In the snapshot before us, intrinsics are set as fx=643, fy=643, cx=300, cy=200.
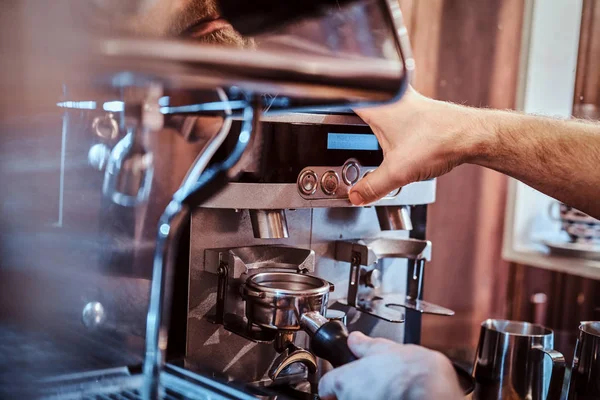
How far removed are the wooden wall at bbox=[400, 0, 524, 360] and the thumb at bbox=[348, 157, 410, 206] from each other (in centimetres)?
119

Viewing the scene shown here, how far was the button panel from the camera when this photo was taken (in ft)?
3.52

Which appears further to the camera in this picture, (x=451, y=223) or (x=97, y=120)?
(x=451, y=223)

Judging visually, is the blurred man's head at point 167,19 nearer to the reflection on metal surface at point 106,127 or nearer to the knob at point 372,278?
the reflection on metal surface at point 106,127

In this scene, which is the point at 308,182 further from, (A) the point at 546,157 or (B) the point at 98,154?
(A) the point at 546,157

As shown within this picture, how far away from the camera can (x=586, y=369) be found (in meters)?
0.97

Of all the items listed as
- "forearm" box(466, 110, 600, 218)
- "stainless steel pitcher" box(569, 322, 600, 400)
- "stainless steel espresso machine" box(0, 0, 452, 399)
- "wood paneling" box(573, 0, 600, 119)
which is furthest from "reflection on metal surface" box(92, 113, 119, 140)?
"wood paneling" box(573, 0, 600, 119)

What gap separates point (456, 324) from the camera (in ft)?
8.26

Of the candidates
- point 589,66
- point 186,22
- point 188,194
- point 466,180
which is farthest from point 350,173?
point 589,66

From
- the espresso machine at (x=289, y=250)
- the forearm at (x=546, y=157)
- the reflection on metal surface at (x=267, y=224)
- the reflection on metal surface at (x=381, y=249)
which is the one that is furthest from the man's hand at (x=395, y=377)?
the forearm at (x=546, y=157)

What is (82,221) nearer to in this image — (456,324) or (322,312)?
(322,312)

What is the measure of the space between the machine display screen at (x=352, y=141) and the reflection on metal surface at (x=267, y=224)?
0.53 feet

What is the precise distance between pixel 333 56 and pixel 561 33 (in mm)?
2419

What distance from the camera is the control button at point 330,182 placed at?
110cm

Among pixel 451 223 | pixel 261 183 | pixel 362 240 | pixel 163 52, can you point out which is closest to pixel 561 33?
pixel 451 223
